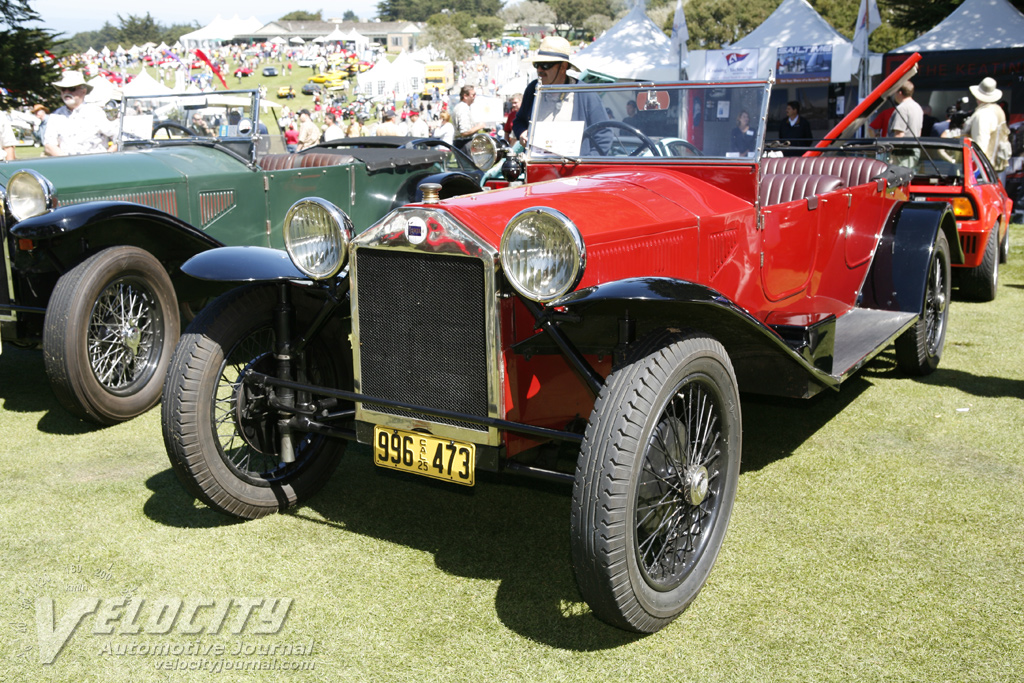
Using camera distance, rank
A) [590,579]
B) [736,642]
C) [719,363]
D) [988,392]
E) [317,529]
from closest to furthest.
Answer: [590,579], [736,642], [719,363], [317,529], [988,392]

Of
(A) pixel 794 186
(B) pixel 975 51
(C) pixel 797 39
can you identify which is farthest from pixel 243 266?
(C) pixel 797 39

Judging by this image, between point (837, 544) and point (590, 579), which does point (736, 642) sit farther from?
point (837, 544)

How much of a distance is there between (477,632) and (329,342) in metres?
1.41

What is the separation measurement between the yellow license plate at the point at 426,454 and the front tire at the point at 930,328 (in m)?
3.32

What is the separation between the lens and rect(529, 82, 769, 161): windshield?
3688 millimetres

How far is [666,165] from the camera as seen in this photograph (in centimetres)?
382

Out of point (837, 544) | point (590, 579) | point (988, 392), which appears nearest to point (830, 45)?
point (988, 392)

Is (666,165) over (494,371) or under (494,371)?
over

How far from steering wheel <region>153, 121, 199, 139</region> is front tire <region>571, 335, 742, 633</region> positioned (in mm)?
5270

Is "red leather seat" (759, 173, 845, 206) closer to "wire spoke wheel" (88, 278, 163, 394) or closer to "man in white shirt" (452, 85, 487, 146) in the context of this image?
"wire spoke wheel" (88, 278, 163, 394)

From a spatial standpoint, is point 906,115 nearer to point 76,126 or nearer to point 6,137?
point 76,126

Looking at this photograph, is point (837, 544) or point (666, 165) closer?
point (837, 544)

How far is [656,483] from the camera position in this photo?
2631mm

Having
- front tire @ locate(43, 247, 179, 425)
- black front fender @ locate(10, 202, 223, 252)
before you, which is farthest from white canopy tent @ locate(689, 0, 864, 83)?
front tire @ locate(43, 247, 179, 425)
